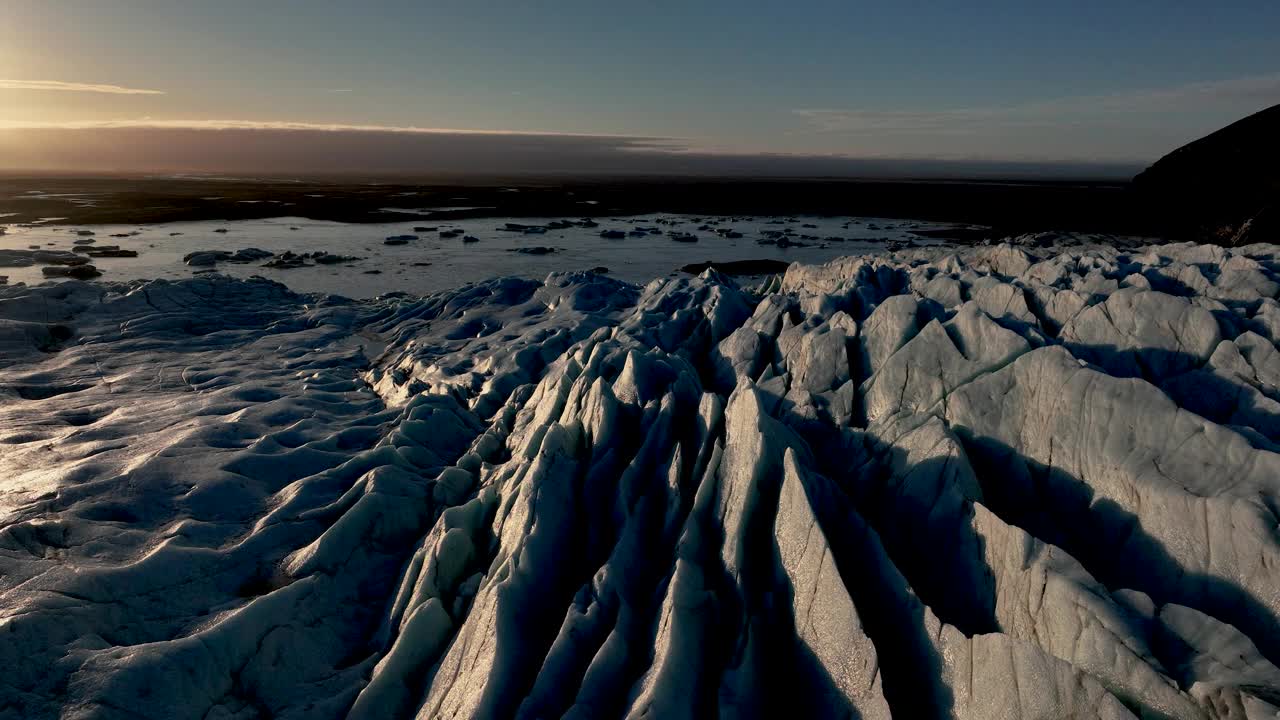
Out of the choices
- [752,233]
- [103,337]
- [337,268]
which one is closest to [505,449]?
[103,337]

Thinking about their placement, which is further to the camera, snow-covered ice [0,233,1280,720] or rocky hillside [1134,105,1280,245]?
rocky hillside [1134,105,1280,245]

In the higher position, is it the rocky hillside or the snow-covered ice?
the rocky hillside

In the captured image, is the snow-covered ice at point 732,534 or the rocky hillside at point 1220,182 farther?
the rocky hillside at point 1220,182

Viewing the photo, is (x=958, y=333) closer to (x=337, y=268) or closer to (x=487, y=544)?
(x=487, y=544)

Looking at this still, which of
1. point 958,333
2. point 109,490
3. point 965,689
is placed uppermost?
point 958,333

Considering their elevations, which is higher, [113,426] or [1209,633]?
[1209,633]

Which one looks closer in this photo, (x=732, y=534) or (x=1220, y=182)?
(x=732, y=534)

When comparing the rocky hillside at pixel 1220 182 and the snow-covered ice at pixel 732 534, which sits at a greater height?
the rocky hillside at pixel 1220 182

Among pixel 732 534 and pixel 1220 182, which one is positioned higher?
pixel 1220 182
